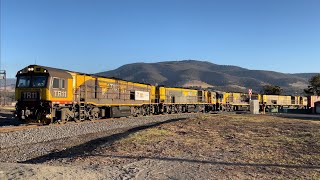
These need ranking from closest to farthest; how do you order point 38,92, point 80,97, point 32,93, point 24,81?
point 38,92 → point 32,93 → point 24,81 → point 80,97

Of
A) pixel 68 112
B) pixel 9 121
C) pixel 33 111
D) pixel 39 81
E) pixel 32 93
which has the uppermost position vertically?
pixel 39 81

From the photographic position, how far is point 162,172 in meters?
9.14

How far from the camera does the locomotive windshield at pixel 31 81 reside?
24.0m

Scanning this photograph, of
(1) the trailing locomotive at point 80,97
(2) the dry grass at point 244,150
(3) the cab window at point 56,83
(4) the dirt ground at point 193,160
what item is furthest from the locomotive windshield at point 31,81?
(2) the dry grass at point 244,150

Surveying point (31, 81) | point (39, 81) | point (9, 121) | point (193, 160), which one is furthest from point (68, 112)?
point (193, 160)

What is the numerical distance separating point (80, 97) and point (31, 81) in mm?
4300

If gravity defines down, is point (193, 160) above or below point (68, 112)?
below

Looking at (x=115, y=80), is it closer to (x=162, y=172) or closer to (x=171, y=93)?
(x=171, y=93)

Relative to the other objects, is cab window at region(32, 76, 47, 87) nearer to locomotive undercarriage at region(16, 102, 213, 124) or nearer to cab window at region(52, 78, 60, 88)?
cab window at region(52, 78, 60, 88)

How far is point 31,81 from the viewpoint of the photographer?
2436 centimetres

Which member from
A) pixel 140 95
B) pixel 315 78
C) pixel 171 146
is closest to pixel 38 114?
pixel 171 146

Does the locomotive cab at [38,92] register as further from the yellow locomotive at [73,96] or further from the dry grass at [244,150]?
the dry grass at [244,150]

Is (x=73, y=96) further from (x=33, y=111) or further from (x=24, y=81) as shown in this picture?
(x=24, y=81)

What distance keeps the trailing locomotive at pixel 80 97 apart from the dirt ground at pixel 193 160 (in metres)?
9.05
